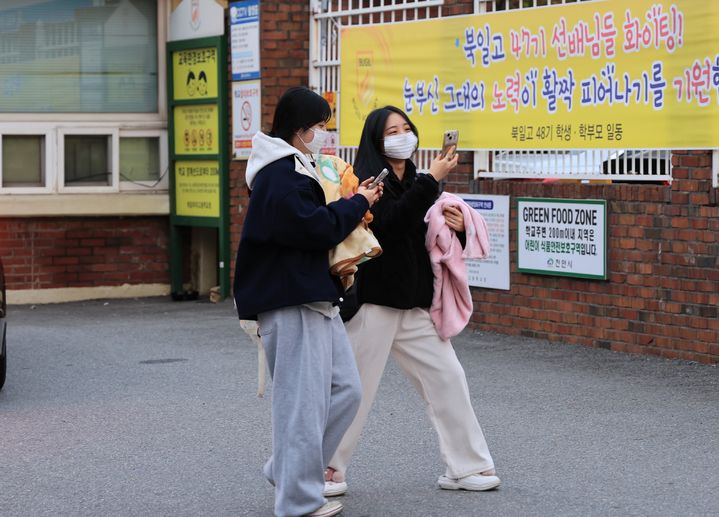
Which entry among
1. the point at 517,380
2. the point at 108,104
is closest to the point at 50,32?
the point at 108,104

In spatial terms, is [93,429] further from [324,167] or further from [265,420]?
[324,167]

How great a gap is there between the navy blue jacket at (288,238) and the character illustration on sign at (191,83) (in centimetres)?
935

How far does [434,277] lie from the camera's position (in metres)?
6.27

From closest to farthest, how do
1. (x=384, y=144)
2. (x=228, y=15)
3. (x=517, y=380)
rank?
(x=384, y=144), (x=517, y=380), (x=228, y=15)

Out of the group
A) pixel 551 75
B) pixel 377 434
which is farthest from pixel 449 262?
pixel 551 75

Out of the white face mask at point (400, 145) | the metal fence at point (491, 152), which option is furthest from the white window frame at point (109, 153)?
the white face mask at point (400, 145)

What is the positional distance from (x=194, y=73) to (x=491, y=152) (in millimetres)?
4362

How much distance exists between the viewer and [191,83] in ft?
48.4

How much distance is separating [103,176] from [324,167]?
379 inches

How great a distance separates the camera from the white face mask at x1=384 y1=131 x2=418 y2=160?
6.08 metres

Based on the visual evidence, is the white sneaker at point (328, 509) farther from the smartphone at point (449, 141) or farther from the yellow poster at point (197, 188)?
the yellow poster at point (197, 188)

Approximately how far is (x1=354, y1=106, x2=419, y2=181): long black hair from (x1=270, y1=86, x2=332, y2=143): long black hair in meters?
0.53

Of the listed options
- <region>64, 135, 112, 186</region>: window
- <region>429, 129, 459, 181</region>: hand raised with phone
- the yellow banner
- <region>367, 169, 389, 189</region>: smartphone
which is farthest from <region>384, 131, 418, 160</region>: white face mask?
<region>64, 135, 112, 186</region>: window

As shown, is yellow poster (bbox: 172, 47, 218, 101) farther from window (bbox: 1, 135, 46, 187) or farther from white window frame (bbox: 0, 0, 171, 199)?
window (bbox: 1, 135, 46, 187)
